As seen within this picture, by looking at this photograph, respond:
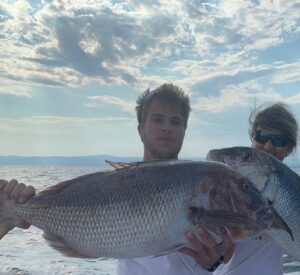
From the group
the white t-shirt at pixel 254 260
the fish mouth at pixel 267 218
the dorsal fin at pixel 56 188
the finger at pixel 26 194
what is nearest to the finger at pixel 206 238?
the fish mouth at pixel 267 218

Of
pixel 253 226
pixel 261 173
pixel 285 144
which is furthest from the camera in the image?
pixel 285 144

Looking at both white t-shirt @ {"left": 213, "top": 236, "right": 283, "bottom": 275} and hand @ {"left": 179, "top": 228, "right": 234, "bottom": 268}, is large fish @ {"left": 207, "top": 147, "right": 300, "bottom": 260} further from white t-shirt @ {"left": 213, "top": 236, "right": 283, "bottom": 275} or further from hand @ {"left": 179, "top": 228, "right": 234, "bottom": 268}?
hand @ {"left": 179, "top": 228, "right": 234, "bottom": 268}

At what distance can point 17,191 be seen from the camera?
142 inches

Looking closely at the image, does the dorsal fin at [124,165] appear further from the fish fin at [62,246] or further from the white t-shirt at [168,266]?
the white t-shirt at [168,266]

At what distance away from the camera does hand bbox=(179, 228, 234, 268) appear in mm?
3103

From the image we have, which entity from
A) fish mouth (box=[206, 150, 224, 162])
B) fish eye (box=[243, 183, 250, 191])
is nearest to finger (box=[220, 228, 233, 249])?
fish eye (box=[243, 183, 250, 191])

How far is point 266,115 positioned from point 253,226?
2560 millimetres

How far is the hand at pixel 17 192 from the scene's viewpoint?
3564 millimetres

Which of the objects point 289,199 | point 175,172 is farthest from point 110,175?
point 289,199

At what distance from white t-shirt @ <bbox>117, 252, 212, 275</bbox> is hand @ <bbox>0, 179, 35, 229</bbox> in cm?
111

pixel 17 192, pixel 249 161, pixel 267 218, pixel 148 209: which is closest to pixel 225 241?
pixel 267 218

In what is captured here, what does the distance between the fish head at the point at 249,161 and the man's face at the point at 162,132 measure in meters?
0.50

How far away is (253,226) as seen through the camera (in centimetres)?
309

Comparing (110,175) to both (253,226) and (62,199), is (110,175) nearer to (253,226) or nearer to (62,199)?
Result: (62,199)
